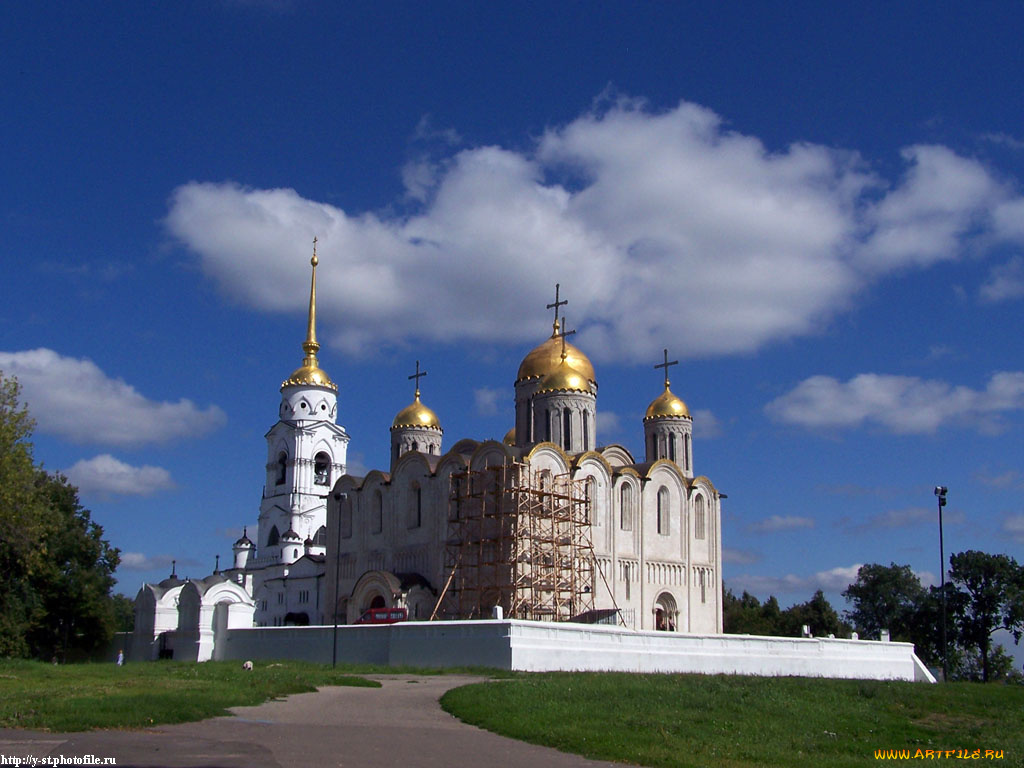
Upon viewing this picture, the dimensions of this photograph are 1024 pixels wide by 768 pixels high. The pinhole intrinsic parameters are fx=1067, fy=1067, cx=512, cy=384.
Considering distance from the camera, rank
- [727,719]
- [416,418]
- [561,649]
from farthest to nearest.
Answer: [416,418] → [561,649] → [727,719]

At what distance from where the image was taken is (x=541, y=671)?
920 inches

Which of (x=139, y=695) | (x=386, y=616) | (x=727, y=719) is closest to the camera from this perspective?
(x=139, y=695)

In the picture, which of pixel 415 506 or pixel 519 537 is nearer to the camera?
pixel 519 537

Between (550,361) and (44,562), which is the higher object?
(550,361)

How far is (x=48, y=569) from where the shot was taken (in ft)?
112

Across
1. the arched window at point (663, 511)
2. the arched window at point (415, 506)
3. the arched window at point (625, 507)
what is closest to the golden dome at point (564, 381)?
the arched window at point (625, 507)

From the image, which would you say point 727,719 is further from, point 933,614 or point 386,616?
point 933,614

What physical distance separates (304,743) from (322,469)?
146 ft

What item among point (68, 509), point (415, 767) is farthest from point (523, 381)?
point (415, 767)

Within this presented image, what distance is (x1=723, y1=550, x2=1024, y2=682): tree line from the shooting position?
173 feet

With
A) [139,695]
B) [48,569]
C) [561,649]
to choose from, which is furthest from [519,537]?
[139,695]

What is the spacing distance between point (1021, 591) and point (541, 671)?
38.3 m

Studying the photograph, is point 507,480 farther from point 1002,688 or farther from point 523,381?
point 1002,688

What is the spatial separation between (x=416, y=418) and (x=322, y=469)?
8.49 metres
